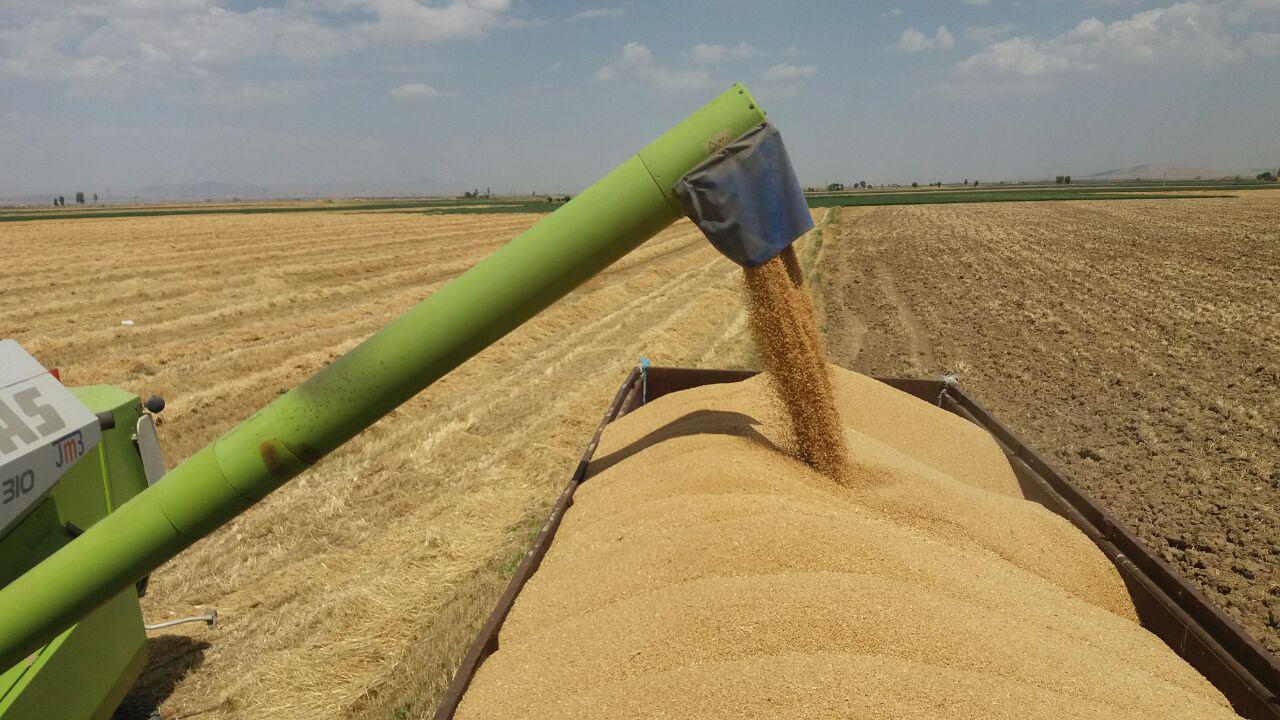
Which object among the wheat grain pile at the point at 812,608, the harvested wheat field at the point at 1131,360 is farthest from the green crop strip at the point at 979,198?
the wheat grain pile at the point at 812,608

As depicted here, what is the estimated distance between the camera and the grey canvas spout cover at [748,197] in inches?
106

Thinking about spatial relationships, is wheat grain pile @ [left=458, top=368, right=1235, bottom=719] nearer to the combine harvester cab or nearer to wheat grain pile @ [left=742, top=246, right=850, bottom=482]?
wheat grain pile @ [left=742, top=246, right=850, bottom=482]

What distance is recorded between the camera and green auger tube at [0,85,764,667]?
2334mm

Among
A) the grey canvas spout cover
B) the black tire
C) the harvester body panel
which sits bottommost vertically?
the black tire

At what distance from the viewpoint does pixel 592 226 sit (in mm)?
2549

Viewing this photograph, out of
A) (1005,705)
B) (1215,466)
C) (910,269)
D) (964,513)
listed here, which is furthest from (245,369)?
(910,269)

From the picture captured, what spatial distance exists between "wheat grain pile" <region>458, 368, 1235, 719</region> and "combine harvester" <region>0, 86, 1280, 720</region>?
6 centimetres

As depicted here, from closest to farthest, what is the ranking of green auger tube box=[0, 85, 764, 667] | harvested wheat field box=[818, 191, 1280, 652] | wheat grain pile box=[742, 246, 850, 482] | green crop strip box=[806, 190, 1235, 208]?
green auger tube box=[0, 85, 764, 667] < wheat grain pile box=[742, 246, 850, 482] < harvested wheat field box=[818, 191, 1280, 652] < green crop strip box=[806, 190, 1235, 208]

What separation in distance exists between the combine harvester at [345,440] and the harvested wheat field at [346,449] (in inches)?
53.7

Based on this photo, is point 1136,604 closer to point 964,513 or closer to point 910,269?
point 964,513

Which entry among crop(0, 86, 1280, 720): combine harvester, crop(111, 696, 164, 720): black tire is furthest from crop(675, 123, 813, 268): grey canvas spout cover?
crop(111, 696, 164, 720): black tire

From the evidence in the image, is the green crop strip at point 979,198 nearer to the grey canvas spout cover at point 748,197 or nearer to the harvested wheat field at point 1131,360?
the harvested wheat field at point 1131,360

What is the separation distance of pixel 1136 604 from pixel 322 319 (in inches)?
608

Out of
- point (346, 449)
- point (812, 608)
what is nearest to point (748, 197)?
point (812, 608)
